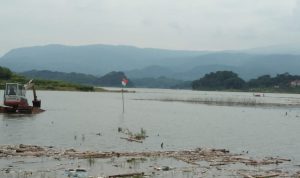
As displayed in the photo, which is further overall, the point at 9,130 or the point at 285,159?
the point at 9,130

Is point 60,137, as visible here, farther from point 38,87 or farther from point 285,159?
point 38,87

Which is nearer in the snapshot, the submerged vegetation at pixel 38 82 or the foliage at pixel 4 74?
the submerged vegetation at pixel 38 82

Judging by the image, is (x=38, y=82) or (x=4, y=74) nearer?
(x=4, y=74)

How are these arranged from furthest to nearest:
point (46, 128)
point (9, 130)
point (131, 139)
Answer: point (46, 128)
point (9, 130)
point (131, 139)

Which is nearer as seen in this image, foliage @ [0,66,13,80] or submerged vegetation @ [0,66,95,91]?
submerged vegetation @ [0,66,95,91]

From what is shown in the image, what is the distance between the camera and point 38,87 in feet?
554

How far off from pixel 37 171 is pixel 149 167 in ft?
19.8

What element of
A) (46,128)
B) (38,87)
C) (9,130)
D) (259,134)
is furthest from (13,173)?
(38,87)

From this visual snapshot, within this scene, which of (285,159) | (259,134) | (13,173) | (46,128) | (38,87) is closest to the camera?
(13,173)

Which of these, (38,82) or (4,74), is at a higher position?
(4,74)

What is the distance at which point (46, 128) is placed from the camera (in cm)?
4762

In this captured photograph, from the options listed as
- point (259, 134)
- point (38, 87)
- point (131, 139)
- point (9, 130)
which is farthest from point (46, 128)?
point (38, 87)

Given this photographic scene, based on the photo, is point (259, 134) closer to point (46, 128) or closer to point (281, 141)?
point (281, 141)

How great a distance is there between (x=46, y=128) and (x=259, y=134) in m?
21.8
